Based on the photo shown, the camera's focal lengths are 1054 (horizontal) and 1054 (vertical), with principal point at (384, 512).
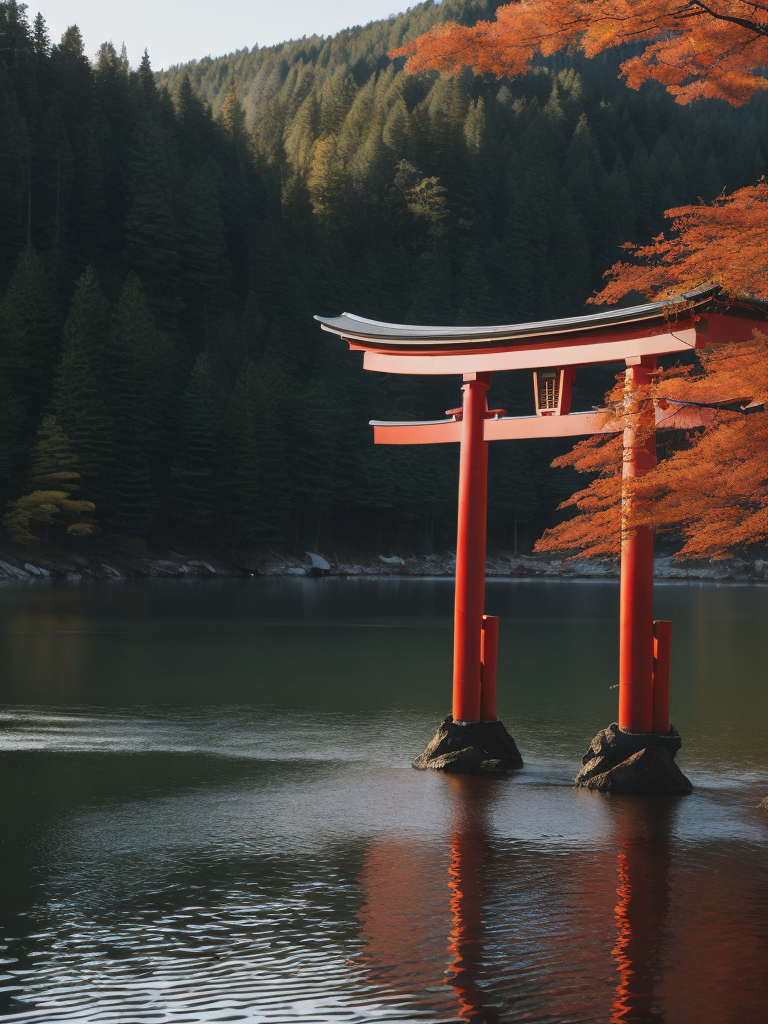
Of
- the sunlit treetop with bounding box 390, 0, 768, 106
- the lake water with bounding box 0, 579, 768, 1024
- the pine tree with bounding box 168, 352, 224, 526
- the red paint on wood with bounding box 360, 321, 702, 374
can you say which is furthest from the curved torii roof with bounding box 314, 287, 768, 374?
the pine tree with bounding box 168, 352, 224, 526

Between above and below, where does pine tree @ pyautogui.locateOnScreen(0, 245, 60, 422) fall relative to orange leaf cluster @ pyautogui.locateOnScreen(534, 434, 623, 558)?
above

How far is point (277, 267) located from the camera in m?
75.5

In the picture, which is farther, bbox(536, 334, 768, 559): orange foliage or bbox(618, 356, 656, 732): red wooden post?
Answer: bbox(618, 356, 656, 732): red wooden post

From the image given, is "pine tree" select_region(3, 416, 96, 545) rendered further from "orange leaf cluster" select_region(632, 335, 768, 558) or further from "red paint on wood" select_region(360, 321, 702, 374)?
"orange leaf cluster" select_region(632, 335, 768, 558)

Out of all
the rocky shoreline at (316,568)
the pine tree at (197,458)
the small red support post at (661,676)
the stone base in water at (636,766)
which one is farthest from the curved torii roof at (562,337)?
the pine tree at (197,458)

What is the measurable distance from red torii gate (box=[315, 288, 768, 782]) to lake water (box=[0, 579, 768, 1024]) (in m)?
1.07

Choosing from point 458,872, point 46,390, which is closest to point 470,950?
point 458,872

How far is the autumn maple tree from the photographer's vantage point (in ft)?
26.0

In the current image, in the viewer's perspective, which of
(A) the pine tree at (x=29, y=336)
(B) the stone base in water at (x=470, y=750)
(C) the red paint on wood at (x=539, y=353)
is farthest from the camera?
(A) the pine tree at (x=29, y=336)

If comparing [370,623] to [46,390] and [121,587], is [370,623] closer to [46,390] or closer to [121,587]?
[121,587]

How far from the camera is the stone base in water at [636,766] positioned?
973 centimetres

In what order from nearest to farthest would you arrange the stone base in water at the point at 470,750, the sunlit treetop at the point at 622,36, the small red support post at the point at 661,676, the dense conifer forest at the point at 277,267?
the sunlit treetop at the point at 622,36
the small red support post at the point at 661,676
the stone base in water at the point at 470,750
the dense conifer forest at the point at 277,267

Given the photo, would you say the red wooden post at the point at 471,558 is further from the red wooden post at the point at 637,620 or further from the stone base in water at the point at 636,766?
the red wooden post at the point at 637,620

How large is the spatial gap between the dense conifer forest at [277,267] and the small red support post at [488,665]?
121 feet
